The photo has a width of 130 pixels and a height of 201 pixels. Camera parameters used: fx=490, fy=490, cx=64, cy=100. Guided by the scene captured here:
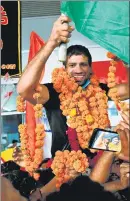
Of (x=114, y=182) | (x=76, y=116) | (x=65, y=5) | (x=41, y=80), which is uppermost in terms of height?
(x=65, y=5)

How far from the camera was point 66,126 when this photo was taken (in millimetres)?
3504

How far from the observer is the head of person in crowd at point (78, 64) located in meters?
3.49

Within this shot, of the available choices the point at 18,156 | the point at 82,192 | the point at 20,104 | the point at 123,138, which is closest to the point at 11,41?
the point at 20,104

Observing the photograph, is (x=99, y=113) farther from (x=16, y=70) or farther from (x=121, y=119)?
(x=16, y=70)

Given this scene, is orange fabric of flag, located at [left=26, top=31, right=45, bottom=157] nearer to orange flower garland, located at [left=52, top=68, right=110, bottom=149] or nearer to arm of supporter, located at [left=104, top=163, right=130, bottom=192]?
orange flower garland, located at [left=52, top=68, right=110, bottom=149]

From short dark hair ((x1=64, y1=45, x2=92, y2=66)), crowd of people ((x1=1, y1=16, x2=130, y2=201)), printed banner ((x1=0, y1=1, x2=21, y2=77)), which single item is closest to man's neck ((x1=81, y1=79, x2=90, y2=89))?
crowd of people ((x1=1, y1=16, x2=130, y2=201))

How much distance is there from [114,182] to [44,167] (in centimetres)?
51

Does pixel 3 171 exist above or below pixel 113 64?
below

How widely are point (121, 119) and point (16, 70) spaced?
831 millimetres

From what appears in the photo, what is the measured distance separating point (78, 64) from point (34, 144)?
660 millimetres

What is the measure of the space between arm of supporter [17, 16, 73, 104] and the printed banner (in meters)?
0.09

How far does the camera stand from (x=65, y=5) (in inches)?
137

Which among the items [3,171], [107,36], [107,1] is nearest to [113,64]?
[107,36]

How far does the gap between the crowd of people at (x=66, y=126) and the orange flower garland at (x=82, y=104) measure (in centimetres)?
4
